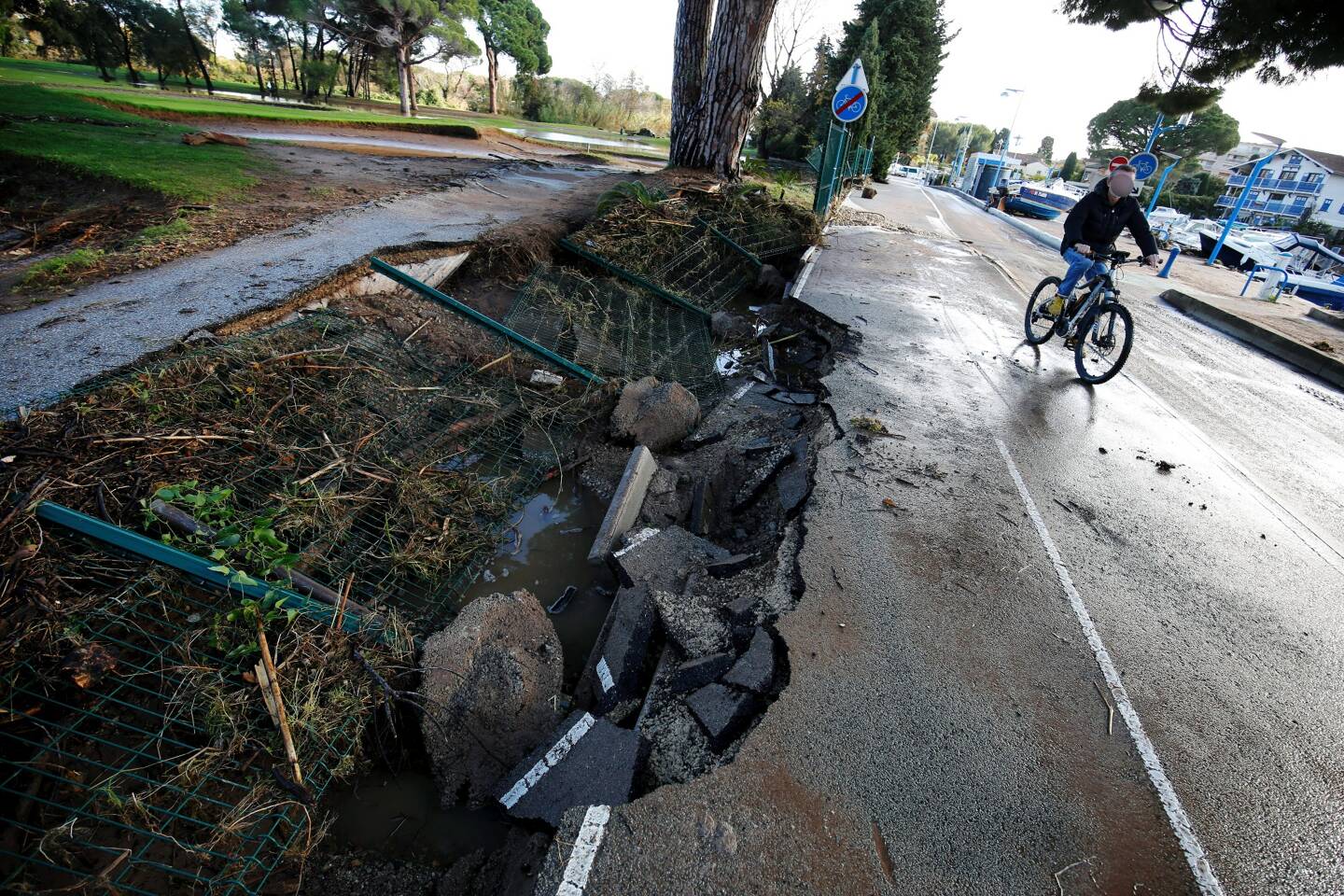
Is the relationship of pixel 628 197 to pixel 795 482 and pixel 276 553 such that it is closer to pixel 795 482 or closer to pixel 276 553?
pixel 795 482

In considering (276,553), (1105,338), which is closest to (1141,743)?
(276,553)

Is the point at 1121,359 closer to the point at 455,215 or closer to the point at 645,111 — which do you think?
the point at 455,215

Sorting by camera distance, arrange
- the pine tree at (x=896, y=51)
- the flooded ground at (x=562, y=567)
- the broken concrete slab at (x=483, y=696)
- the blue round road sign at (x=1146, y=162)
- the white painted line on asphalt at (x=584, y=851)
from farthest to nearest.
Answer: the pine tree at (x=896, y=51) < the blue round road sign at (x=1146, y=162) < the flooded ground at (x=562, y=567) < the broken concrete slab at (x=483, y=696) < the white painted line on asphalt at (x=584, y=851)

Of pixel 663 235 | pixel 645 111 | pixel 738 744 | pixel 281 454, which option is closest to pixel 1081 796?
pixel 738 744

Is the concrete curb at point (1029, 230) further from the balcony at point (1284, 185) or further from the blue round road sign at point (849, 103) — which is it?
the balcony at point (1284, 185)

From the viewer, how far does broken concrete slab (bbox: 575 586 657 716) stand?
2904 mm

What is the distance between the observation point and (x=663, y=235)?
28.7 ft

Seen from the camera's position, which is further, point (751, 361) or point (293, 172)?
point (293, 172)

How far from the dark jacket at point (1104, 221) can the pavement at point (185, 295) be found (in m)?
7.00

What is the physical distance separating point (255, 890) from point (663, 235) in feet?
27.3

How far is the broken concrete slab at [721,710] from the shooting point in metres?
2.46

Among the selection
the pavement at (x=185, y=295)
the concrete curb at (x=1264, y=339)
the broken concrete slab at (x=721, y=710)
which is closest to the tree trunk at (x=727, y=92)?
the pavement at (x=185, y=295)

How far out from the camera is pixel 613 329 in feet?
23.0

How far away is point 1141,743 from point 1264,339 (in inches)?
429
